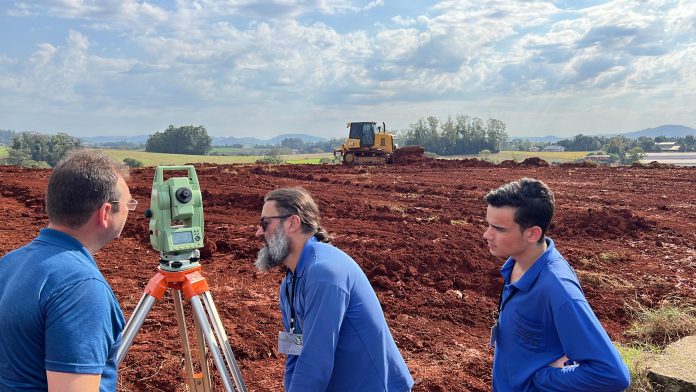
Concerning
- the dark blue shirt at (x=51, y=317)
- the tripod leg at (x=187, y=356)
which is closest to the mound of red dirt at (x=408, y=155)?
the tripod leg at (x=187, y=356)

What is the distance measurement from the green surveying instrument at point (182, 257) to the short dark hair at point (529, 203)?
5.12 feet

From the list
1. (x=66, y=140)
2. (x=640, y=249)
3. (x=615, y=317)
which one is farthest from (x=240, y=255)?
(x=66, y=140)

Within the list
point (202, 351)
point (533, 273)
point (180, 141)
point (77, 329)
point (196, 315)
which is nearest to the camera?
point (77, 329)

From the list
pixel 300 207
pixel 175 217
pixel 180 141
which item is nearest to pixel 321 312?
pixel 300 207

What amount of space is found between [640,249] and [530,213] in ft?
29.0

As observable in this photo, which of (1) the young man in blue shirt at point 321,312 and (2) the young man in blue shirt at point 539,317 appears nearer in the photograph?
(2) the young man in blue shirt at point 539,317

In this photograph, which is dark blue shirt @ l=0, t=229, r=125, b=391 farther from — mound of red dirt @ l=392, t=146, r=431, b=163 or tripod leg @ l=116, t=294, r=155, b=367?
mound of red dirt @ l=392, t=146, r=431, b=163

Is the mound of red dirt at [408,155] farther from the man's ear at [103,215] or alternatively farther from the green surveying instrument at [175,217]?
the man's ear at [103,215]

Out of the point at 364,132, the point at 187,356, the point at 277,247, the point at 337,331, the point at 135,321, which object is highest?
the point at 364,132

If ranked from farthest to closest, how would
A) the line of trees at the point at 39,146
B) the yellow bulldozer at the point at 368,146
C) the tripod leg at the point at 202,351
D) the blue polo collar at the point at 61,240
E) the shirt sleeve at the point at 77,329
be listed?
the line of trees at the point at 39,146
the yellow bulldozer at the point at 368,146
the tripod leg at the point at 202,351
the blue polo collar at the point at 61,240
the shirt sleeve at the point at 77,329

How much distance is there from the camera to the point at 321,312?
224cm

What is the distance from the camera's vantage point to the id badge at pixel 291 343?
2.48 m

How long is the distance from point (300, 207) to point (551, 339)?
1.31m

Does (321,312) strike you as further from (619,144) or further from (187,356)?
(619,144)
